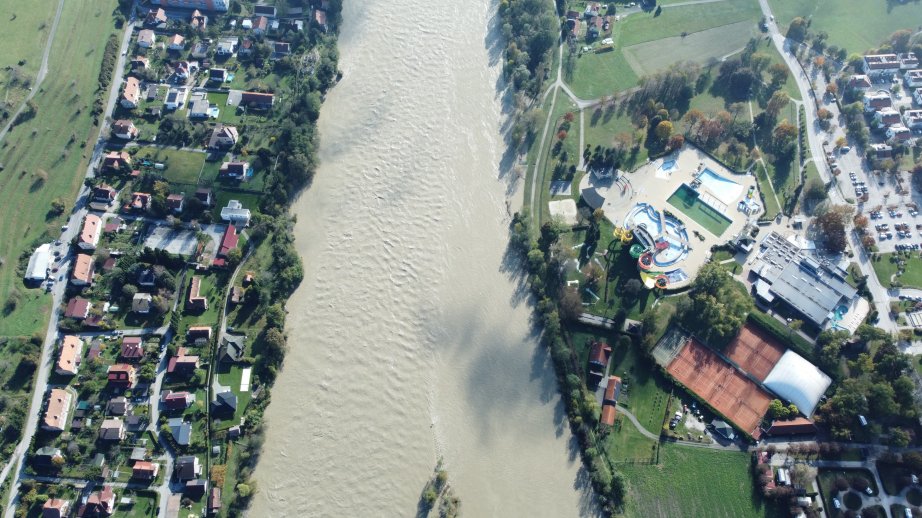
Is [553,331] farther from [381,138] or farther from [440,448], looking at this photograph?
[381,138]

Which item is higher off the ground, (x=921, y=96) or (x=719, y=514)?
(x=921, y=96)

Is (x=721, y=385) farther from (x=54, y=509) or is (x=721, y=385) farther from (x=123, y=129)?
(x=123, y=129)

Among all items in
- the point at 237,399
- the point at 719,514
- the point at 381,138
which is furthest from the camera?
the point at 381,138

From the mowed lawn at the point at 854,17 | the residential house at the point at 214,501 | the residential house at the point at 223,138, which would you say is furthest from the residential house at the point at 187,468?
the mowed lawn at the point at 854,17

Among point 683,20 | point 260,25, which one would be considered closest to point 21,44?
Result: point 260,25

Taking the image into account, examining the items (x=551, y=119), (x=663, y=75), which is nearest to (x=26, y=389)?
(x=551, y=119)

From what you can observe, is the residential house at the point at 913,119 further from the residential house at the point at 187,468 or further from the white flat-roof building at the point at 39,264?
the white flat-roof building at the point at 39,264
